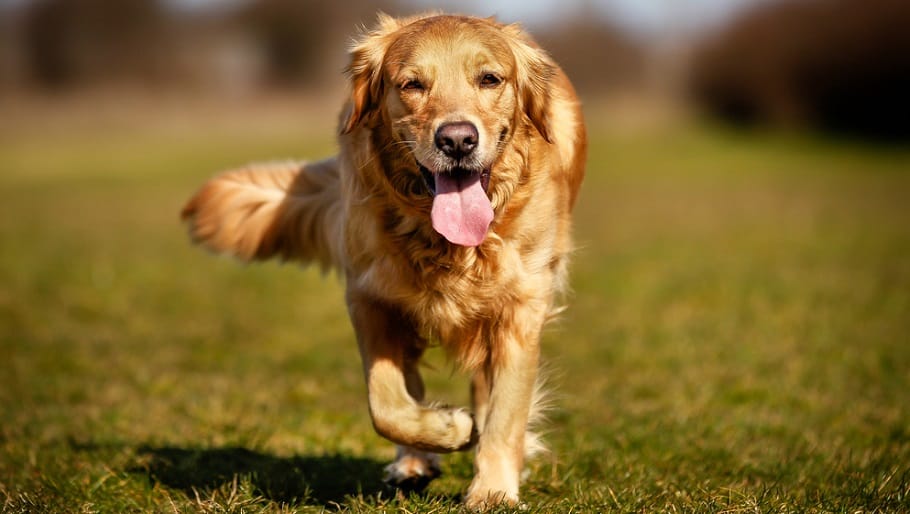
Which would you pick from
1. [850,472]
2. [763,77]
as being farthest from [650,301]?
[763,77]

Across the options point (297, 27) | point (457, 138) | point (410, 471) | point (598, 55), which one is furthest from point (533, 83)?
point (297, 27)

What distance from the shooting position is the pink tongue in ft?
11.4

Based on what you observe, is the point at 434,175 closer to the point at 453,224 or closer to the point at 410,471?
the point at 453,224

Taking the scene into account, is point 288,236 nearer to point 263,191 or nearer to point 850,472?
point 263,191

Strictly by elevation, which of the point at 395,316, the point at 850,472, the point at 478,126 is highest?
the point at 478,126

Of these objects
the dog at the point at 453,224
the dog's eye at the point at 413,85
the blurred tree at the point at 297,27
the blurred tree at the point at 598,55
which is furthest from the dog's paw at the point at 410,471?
the blurred tree at the point at 297,27

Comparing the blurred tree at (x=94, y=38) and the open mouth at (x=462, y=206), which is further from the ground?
the open mouth at (x=462, y=206)

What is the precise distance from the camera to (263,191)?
4.70 metres

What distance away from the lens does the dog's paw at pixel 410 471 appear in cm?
394

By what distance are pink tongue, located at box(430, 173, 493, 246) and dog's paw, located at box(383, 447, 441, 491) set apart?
1.00m

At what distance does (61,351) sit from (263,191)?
108 inches

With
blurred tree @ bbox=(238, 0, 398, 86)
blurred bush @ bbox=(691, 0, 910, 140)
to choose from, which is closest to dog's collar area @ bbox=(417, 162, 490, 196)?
blurred bush @ bbox=(691, 0, 910, 140)

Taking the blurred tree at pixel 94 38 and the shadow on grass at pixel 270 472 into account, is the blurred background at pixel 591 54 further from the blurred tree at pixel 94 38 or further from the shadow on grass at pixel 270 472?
the shadow on grass at pixel 270 472

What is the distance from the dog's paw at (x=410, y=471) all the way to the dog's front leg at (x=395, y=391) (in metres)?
0.33
